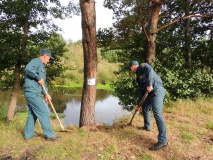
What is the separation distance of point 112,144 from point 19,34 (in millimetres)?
7027

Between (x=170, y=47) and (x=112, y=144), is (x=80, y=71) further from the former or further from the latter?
(x=112, y=144)

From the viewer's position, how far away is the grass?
4301 millimetres

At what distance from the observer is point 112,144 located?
475cm

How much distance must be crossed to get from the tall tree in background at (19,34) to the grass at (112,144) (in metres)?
4.46

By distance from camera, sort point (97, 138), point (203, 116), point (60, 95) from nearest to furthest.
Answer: point (97, 138) → point (203, 116) → point (60, 95)

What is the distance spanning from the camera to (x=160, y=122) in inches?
180

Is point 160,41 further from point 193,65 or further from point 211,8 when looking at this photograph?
point 211,8

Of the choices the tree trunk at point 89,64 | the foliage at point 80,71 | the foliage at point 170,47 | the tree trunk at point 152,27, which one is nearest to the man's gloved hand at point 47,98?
the tree trunk at point 89,64

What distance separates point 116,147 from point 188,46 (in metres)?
7.97

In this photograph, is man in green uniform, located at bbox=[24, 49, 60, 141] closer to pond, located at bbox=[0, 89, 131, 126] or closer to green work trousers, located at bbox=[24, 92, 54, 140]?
green work trousers, located at bbox=[24, 92, 54, 140]

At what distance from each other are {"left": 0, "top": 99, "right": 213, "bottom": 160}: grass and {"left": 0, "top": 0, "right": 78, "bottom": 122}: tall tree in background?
4.46 meters

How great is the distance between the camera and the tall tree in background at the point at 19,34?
919 cm

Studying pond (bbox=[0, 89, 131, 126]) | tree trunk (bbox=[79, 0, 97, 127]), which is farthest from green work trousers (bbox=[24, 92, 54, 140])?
pond (bbox=[0, 89, 131, 126])

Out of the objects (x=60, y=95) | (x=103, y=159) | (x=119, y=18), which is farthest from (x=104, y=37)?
(x=60, y=95)
